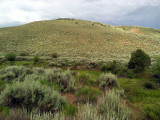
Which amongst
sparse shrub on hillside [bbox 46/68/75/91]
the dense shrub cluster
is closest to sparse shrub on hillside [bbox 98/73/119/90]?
sparse shrub on hillside [bbox 46/68/75/91]

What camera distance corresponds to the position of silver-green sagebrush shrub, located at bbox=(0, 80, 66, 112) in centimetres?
331

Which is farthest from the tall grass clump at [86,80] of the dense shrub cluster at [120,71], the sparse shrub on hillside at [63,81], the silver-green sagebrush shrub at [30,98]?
the dense shrub cluster at [120,71]

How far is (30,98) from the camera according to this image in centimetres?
333

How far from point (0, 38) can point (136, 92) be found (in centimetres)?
4447

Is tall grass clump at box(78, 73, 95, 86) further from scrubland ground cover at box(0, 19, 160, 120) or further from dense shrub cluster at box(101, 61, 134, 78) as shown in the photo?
dense shrub cluster at box(101, 61, 134, 78)

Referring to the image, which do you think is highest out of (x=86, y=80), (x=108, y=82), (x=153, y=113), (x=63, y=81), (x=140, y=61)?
(x=140, y=61)

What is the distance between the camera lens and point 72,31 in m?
43.6

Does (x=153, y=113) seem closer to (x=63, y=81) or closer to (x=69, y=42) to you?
(x=63, y=81)

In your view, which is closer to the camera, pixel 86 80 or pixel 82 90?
pixel 82 90

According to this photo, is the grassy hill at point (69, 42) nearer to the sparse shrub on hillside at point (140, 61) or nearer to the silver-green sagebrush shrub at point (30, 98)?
the sparse shrub on hillside at point (140, 61)

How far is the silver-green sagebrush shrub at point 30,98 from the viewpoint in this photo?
3.31 meters

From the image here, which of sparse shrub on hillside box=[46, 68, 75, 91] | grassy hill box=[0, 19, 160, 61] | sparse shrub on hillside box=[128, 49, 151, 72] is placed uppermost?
grassy hill box=[0, 19, 160, 61]

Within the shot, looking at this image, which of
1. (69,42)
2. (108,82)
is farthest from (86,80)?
(69,42)

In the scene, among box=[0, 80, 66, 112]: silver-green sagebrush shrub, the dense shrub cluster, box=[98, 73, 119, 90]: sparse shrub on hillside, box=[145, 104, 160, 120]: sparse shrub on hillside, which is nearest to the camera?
box=[145, 104, 160, 120]: sparse shrub on hillside
